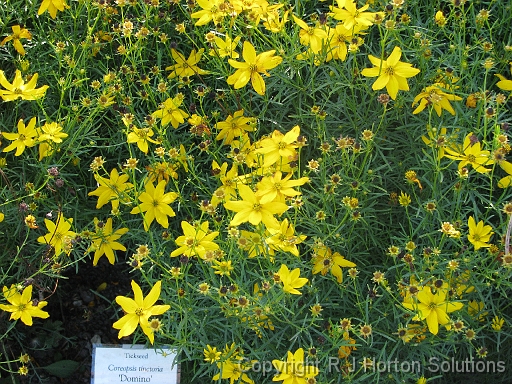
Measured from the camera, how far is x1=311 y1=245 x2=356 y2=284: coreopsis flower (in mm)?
1589

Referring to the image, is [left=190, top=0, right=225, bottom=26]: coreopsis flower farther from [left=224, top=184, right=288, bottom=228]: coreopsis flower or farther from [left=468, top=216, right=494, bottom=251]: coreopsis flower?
[left=468, top=216, right=494, bottom=251]: coreopsis flower

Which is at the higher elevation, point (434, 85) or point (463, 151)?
point (434, 85)

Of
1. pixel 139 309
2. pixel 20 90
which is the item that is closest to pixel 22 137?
pixel 20 90

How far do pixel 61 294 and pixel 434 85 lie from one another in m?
1.30

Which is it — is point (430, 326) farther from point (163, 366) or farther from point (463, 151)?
point (163, 366)

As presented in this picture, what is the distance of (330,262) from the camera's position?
1582mm

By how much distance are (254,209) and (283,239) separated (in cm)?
12

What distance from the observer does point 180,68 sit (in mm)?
2018

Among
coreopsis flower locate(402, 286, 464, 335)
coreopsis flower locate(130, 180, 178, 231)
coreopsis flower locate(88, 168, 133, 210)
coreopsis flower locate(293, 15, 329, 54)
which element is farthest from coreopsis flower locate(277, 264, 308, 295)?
coreopsis flower locate(293, 15, 329, 54)

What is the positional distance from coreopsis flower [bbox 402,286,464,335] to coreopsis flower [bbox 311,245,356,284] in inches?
8.7

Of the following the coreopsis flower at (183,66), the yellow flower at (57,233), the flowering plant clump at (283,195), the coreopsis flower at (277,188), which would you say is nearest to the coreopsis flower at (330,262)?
the flowering plant clump at (283,195)

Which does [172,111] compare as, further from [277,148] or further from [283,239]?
[283,239]

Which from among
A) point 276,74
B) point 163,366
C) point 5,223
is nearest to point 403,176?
point 276,74

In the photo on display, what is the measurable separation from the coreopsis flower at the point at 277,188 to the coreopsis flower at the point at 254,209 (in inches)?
0.6
